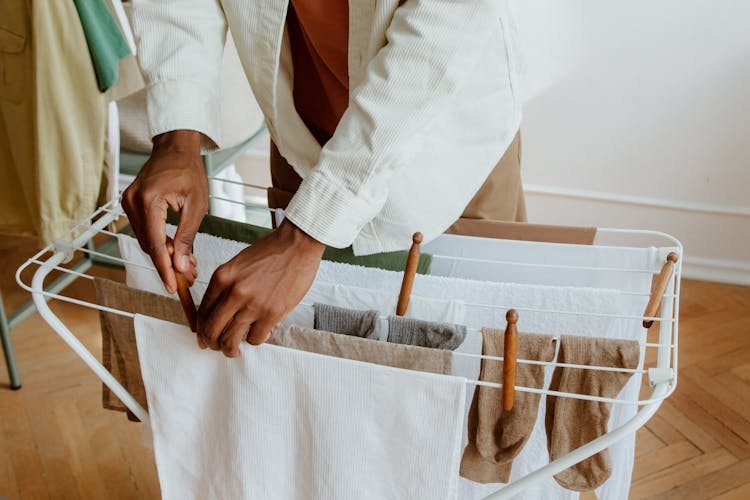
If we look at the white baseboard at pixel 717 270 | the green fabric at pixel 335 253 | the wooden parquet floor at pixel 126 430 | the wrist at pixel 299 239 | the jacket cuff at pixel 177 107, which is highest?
the jacket cuff at pixel 177 107

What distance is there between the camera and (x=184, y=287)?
2.70 feet

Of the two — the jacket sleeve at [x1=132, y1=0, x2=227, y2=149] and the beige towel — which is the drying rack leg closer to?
the beige towel

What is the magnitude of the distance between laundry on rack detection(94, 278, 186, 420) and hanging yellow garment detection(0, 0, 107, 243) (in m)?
0.71

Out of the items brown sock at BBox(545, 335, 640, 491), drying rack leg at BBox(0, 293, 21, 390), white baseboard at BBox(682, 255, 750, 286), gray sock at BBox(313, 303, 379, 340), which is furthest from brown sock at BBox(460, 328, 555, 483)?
white baseboard at BBox(682, 255, 750, 286)

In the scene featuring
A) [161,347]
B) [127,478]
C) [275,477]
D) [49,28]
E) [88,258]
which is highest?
[49,28]

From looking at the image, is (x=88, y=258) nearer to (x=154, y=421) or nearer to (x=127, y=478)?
(x=127, y=478)

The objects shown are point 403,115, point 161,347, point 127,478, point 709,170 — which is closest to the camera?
point 403,115

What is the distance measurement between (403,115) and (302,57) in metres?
0.33

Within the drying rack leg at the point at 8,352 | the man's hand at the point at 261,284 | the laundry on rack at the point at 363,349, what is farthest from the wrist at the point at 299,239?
the drying rack leg at the point at 8,352

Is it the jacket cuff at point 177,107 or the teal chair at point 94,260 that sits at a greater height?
the jacket cuff at point 177,107

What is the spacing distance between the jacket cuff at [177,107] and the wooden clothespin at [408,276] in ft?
1.01

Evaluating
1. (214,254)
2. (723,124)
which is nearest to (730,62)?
(723,124)

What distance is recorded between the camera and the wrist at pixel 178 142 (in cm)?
93

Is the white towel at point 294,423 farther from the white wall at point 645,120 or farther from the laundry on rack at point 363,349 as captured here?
the white wall at point 645,120
